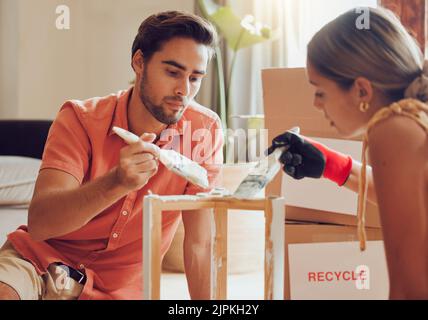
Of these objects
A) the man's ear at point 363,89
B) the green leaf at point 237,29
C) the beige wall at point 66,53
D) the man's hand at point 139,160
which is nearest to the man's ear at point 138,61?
the man's hand at point 139,160

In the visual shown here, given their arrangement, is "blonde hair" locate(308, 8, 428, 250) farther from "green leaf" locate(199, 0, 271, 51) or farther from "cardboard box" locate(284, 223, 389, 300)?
"green leaf" locate(199, 0, 271, 51)

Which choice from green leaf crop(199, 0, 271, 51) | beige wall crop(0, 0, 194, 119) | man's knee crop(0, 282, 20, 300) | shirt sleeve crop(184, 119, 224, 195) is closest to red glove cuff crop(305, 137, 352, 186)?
shirt sleeve crop(184, 119, 224, 195)

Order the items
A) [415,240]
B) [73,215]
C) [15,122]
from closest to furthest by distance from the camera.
Answer: [415,240] < [73,215] < [15,122]

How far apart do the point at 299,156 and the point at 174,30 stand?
1.10 ft

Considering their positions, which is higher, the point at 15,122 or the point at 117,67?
the point at 117,67

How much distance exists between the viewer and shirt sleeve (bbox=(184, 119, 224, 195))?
109 centimetres

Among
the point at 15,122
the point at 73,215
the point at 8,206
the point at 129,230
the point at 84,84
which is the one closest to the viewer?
the point at 73,215

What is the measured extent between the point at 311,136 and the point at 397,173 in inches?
16.1

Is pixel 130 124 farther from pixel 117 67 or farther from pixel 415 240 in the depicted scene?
pixel 117 67

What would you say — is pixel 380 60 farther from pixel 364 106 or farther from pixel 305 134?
pixel 305 134

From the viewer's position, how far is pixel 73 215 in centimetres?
103

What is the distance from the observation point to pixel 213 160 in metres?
1.14

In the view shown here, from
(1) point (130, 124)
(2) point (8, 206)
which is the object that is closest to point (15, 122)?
(2) point (8, 206)

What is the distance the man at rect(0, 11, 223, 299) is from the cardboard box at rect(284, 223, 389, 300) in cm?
15
